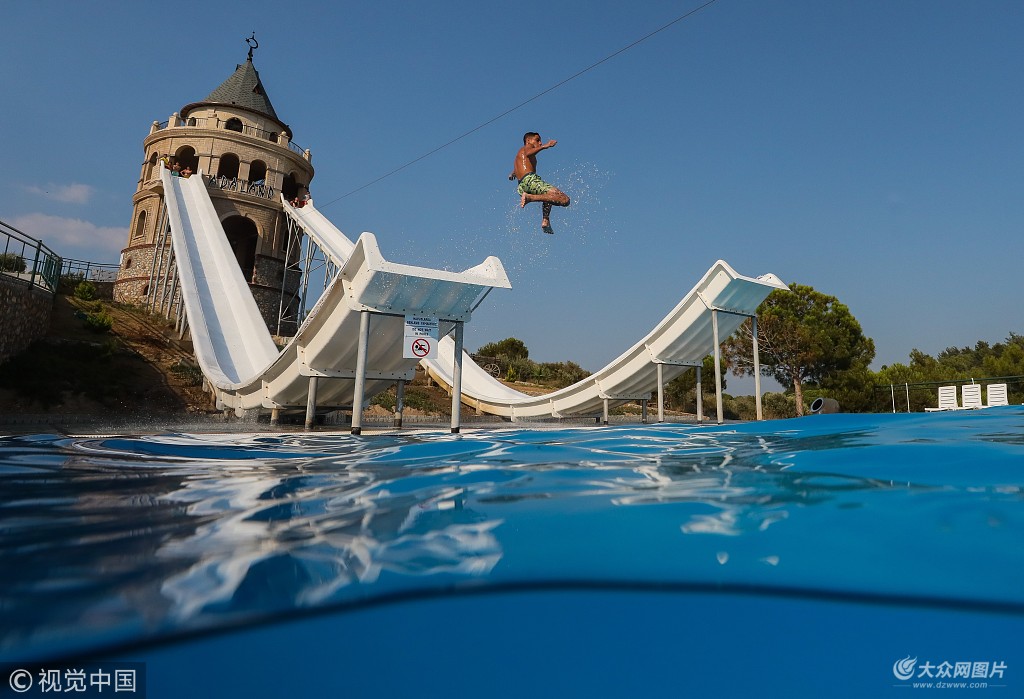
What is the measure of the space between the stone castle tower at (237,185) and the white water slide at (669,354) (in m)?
16.7

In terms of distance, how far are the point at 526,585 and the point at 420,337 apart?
8468 mm

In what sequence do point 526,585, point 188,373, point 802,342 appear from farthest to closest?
1. point 802,342
2. point 188,373
3. point 526,585

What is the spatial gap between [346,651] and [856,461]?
4.29 meters

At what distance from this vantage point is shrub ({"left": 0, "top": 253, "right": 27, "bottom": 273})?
12.6 m

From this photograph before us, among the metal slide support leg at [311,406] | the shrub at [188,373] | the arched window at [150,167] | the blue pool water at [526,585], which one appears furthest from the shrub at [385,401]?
the arched window at [150,167]

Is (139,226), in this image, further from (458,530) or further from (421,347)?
(458,530)

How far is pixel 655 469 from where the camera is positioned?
464cm

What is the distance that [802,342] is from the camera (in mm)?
27953

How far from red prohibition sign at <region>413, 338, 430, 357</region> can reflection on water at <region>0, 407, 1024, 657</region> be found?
5093mm

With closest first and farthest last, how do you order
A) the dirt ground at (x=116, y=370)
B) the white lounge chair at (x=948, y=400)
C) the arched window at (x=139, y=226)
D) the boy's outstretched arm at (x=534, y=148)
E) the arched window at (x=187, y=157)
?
the boy's outstretched arm at (x=534, y=148) < the dirt ground at (x=116, y=370) < the white lounge chair at (x=948, y=400) < the arched window at (x=139, y=226) < the arched window at (x=187, y=157)

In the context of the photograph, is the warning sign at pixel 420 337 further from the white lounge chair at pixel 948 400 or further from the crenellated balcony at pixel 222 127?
the crenellated balcony at pixel 222 127

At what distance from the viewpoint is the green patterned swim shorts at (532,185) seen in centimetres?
817

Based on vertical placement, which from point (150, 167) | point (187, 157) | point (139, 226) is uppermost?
point (187, 157)

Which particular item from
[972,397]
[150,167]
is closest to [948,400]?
[972,397]
